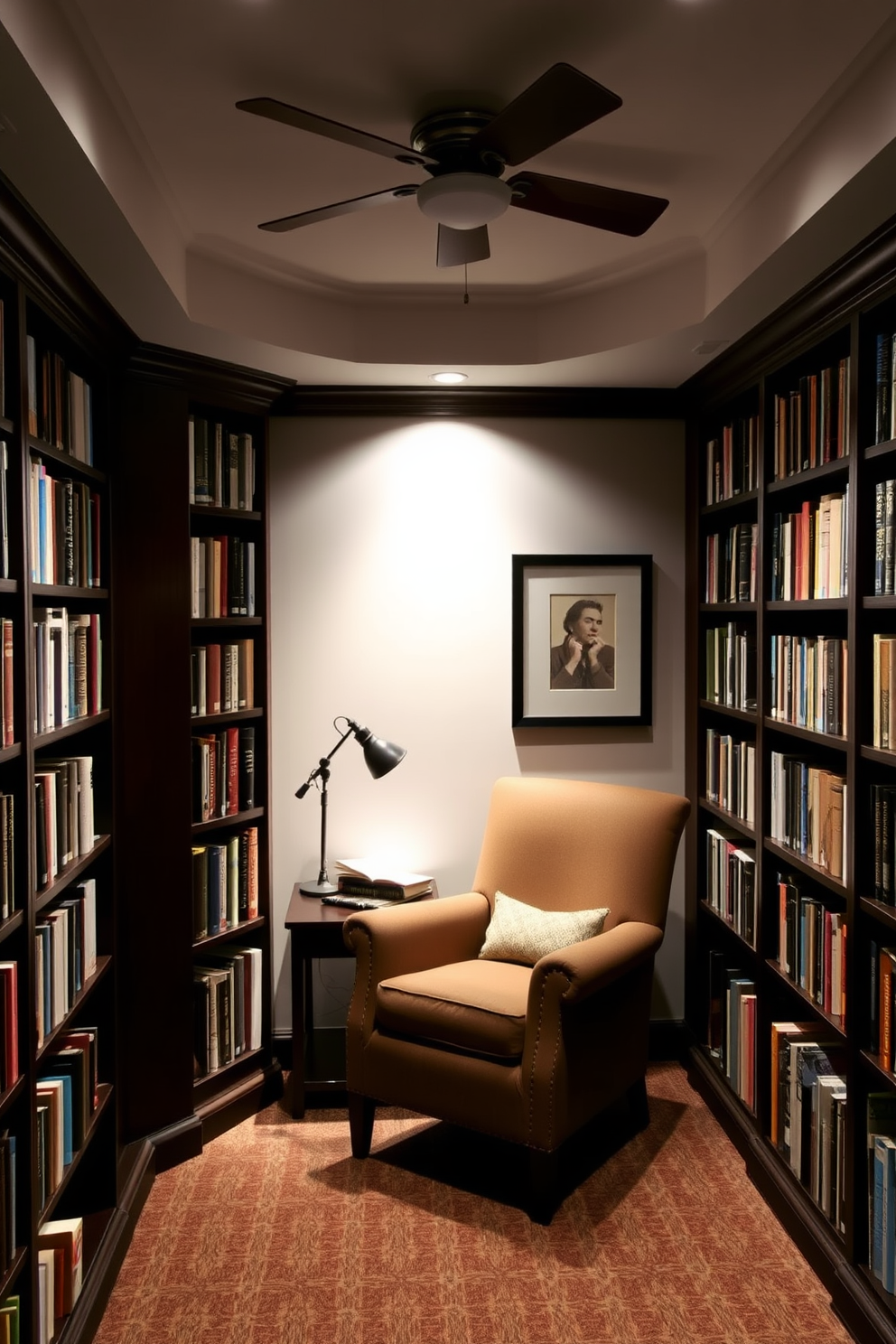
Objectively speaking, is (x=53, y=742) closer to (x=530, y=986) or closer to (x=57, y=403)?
(x=57, y=403)

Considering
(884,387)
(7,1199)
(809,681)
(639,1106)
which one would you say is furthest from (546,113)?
(639,1106)

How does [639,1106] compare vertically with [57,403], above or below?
below

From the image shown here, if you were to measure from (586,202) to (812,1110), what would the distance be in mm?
2249

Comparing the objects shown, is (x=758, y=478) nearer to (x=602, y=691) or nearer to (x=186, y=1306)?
(x=602, y=691)

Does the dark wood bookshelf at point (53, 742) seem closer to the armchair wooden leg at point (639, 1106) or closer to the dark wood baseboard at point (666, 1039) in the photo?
the dark wood baseboard at point (666, 1039)

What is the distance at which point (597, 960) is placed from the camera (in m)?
2.92

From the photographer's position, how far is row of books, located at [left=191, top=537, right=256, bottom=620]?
3.33 meters

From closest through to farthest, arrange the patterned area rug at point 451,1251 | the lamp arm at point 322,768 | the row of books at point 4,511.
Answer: the row of books at point 4,511
the patterned area rug at point 451,1251
the lamp arm at point 322,768

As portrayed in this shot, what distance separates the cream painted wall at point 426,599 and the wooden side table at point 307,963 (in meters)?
0.33

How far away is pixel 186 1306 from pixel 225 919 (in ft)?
3.90

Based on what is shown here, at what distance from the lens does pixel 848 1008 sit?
7.93 ft

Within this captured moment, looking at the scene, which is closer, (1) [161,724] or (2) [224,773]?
(1) [161,724]

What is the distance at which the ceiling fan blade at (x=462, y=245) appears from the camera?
90.4 inches

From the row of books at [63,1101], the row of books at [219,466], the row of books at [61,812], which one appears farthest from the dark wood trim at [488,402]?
the row of books at [63,1101]
